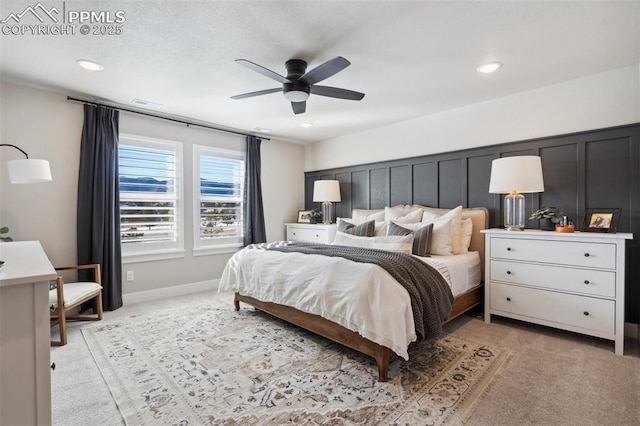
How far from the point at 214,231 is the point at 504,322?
4.00 meters

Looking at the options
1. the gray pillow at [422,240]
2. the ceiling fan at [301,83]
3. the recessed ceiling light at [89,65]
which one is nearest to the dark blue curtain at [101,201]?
the recessed ceiling light at [89,65]

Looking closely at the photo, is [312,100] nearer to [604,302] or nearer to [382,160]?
[382,160]

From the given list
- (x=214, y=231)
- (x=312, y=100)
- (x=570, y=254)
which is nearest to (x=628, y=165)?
(x=570, y=254)

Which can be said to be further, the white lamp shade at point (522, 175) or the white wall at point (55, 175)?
the white wall at point (55, 175)

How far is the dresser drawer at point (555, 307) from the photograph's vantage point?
250 cm

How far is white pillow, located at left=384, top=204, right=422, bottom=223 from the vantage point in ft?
12.7

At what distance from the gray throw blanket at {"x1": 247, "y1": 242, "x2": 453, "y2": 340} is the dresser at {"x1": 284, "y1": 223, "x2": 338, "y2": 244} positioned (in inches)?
86.1

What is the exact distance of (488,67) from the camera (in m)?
2.76

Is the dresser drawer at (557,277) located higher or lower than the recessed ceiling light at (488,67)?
lower

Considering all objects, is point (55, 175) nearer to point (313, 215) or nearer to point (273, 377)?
point (273, 377)

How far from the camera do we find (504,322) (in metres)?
3.15

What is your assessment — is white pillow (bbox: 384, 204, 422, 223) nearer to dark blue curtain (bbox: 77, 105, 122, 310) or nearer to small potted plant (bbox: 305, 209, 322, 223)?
small potted plant (bbox: 305, 209, 322, 223)

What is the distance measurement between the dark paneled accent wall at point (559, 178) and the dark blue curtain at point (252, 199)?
208cm

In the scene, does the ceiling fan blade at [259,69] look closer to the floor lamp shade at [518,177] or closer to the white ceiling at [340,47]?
the white ceiling at [340,47]
